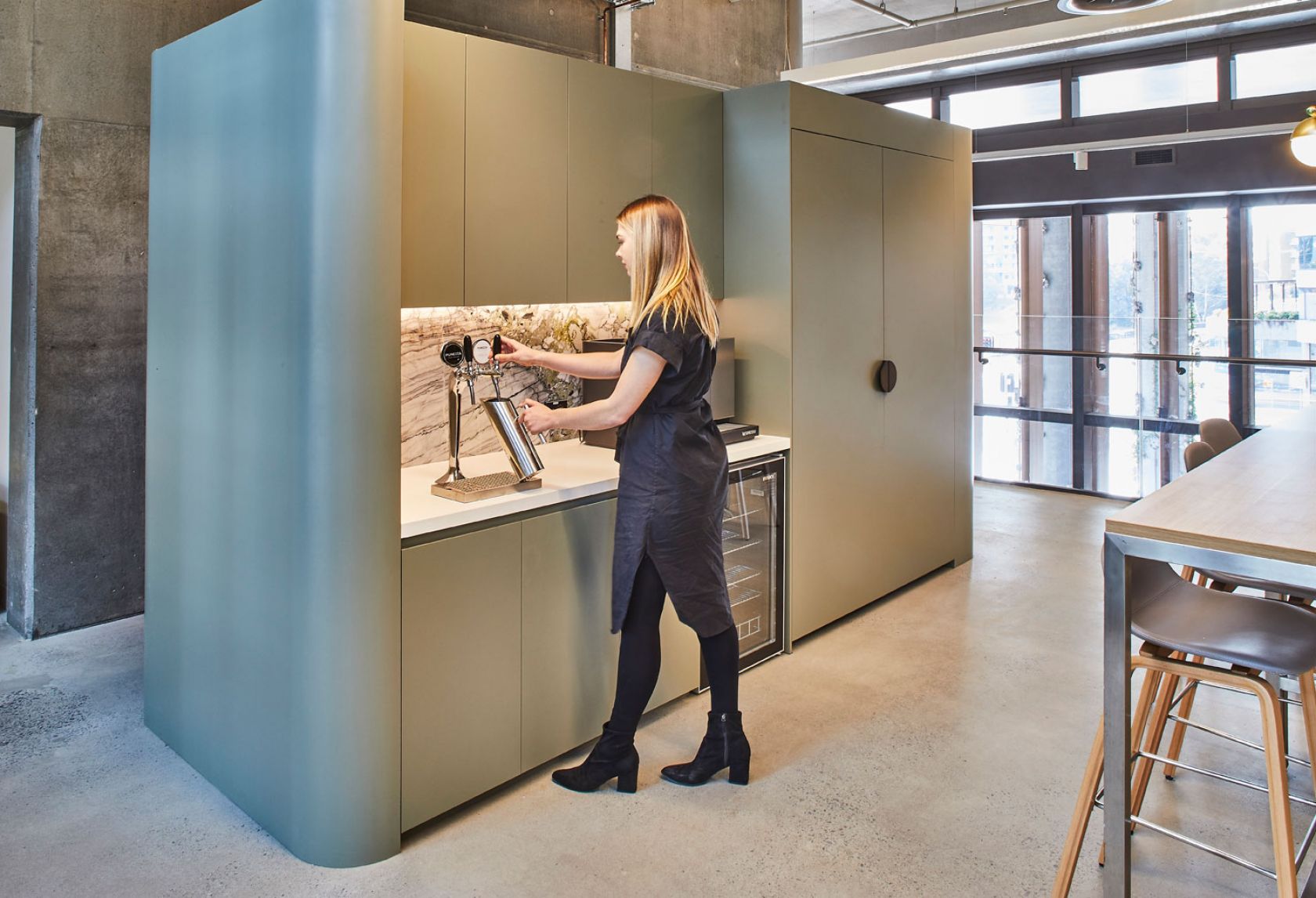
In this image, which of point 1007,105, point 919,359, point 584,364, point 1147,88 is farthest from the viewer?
point 1007,105

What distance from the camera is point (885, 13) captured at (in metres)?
7.94

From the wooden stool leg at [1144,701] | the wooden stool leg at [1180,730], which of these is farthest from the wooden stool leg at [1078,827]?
the wooden stool leg at [1180,730]

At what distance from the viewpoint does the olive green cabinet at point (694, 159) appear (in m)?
3.91

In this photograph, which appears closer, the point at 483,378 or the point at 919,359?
the point at 483,378

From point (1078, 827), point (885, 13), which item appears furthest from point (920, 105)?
point (1078, 827)

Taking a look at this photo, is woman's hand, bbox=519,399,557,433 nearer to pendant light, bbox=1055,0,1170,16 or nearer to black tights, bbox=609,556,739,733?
black tights, bbox=609,556,739,733

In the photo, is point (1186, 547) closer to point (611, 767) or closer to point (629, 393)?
point (629, 393)

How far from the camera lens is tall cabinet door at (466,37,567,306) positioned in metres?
3.19

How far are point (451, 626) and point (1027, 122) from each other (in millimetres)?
7992

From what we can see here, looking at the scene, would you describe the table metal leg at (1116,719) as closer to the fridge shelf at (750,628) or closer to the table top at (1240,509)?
the table top at (1240,509)

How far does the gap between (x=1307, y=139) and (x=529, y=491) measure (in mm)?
3701

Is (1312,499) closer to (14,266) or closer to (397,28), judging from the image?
(397,28)

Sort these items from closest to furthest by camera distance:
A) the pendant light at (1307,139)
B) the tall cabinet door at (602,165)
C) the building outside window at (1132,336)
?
the tall cabinet door at (602,165)
the pendant light at (1307,139)
the building outside window at (1132,336)

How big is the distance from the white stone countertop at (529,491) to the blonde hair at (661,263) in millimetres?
587
